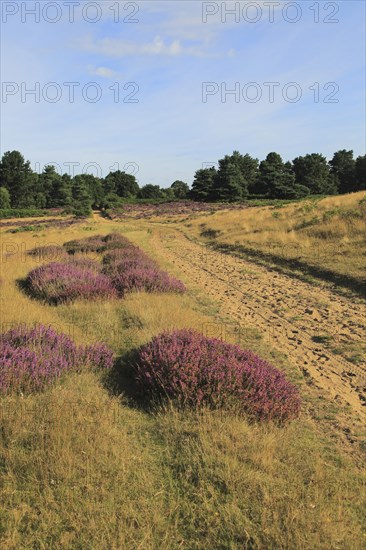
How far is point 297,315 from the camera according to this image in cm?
852

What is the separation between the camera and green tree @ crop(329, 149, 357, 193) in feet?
279

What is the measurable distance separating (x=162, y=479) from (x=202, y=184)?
8225 centimetres

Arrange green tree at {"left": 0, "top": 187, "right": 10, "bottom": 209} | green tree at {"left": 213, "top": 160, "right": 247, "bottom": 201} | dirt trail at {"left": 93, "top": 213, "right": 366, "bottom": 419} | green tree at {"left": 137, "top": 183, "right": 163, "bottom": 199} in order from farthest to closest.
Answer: green tree at {"left": 137, "top": 183, "right": 163, "bottom": 199} → green tree at {"left": 213, "top": 160, "right": 247, "bottom": 201} → green tree at {"left": 0, "top": 187, "right": 10, "bottom": 209} → dirt trail at {"left": 93, "top": 213, "right": 366, "bottom": 419}

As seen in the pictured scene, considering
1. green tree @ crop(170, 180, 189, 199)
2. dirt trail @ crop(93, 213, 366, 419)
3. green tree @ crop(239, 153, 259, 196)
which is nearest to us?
dirt trail @ crop(93, 213, 366, 419)

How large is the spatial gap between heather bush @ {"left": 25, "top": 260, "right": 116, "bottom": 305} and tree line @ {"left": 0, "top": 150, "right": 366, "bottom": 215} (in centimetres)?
6011

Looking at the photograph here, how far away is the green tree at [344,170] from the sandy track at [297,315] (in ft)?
259

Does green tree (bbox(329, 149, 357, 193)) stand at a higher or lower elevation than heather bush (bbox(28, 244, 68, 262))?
higher

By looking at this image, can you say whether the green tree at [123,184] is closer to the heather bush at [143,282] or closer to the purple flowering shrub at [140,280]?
the purple flowering shrub at [140,280]

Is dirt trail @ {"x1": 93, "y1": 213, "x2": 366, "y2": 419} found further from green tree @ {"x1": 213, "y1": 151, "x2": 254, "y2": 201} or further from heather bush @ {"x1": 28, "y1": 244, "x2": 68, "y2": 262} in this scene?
green tree @ {"x1": 213, "y1": 151, "x2": 254, "y2": 201}

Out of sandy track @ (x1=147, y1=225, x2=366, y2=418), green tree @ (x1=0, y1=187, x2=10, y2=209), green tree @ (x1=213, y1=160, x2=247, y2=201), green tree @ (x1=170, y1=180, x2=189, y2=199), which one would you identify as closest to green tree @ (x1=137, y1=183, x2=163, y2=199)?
green tree @ (x1=170, y1=180, x2=189, y2=199)

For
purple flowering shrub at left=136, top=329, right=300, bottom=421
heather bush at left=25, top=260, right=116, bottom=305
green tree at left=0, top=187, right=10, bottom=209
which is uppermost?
green tree at left=0, top=187, right=10, bottom=209

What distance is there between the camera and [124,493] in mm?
2863

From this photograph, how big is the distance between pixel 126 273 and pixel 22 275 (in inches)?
153

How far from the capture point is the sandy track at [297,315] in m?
5.51
